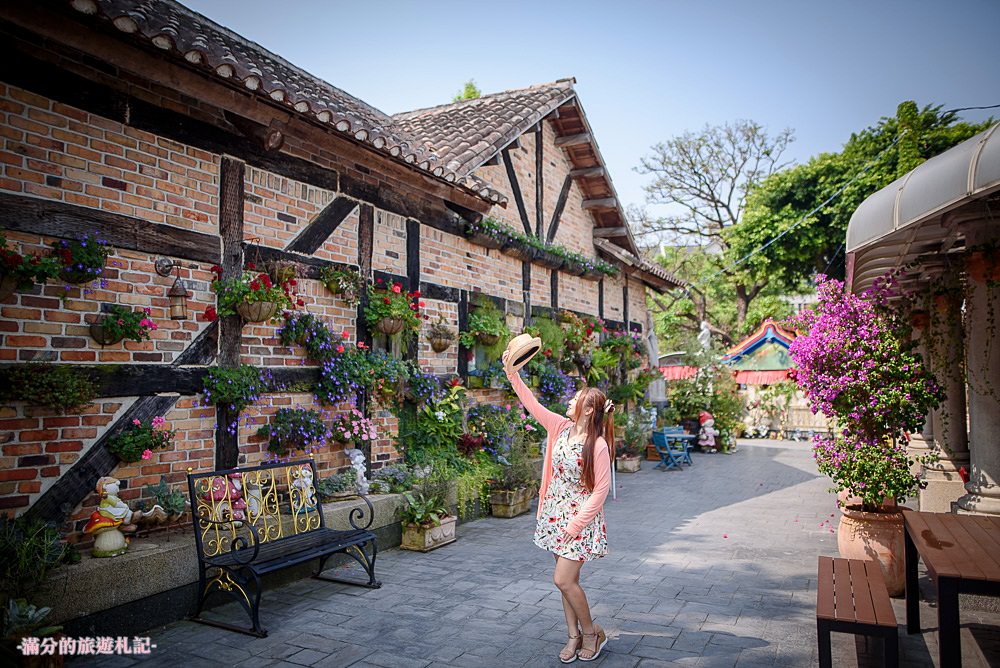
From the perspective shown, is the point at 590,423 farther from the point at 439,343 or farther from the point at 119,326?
the point at 439,343

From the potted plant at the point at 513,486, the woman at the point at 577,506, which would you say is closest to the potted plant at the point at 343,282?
the potted plant at the point at 513,486

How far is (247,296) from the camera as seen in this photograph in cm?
500

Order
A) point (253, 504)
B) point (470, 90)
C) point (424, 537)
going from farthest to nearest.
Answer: point (470, 90) < point (424, 537) < point (253, 504)

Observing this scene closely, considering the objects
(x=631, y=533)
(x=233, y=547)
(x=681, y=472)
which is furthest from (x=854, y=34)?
(x=233, y=547)

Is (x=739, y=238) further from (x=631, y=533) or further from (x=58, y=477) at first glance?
(x=58, y=477)

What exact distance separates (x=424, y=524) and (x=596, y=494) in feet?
10.1

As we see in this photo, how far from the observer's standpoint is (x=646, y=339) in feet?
49.1

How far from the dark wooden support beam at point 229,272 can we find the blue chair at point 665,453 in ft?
28.7

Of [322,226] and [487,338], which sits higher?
[322,226]

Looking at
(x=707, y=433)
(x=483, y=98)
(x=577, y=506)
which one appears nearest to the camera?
(x=577, y=506)

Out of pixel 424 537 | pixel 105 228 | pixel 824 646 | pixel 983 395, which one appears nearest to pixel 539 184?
pixel 424 537

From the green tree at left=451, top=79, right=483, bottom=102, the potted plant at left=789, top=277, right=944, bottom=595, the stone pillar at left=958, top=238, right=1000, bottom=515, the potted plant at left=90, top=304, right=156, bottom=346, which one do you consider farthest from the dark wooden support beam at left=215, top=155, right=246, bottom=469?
the green tree at left=451, top=79, right=483, bottom=102

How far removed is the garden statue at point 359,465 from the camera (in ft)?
20.0

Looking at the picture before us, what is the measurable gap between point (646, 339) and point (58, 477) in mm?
12776
